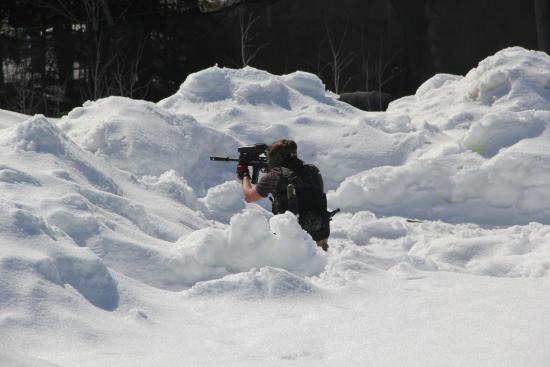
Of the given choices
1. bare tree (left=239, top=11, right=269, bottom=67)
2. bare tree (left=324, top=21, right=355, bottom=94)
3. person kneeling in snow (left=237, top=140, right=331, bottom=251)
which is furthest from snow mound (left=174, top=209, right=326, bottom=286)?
bare tree (left=324, top=21, right=355, bottom=94)

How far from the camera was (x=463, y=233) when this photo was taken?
7445 mm

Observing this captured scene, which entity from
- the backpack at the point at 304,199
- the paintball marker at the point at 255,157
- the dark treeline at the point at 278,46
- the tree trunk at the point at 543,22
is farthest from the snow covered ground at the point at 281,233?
the tree trunk at the point at 543,22

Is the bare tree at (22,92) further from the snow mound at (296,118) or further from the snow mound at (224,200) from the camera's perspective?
the snow mound at (224,200)

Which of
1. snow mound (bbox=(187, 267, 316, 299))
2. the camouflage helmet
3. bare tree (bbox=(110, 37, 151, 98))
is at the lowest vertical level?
snow mound (bbox=(187, 267, 316, 299))

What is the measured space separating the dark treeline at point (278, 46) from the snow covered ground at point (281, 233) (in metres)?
2.95

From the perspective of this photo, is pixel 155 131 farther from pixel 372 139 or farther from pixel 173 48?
pixel 173 48

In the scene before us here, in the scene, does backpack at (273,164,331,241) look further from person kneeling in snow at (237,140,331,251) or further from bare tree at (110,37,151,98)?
bare tree at (110,37,151,98)

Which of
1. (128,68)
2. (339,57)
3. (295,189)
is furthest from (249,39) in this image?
(295,189)

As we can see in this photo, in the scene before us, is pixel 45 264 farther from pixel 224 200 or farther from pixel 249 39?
pixel 249 39

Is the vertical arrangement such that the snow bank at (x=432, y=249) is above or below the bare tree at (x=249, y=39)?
below

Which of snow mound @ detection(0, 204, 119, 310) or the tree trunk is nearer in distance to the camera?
snow mound @ detection(0, 204, 119, 310)

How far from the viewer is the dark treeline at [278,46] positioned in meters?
13.1

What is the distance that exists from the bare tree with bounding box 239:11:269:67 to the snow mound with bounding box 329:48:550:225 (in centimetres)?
423

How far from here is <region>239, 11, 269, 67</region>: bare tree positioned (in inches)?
516
